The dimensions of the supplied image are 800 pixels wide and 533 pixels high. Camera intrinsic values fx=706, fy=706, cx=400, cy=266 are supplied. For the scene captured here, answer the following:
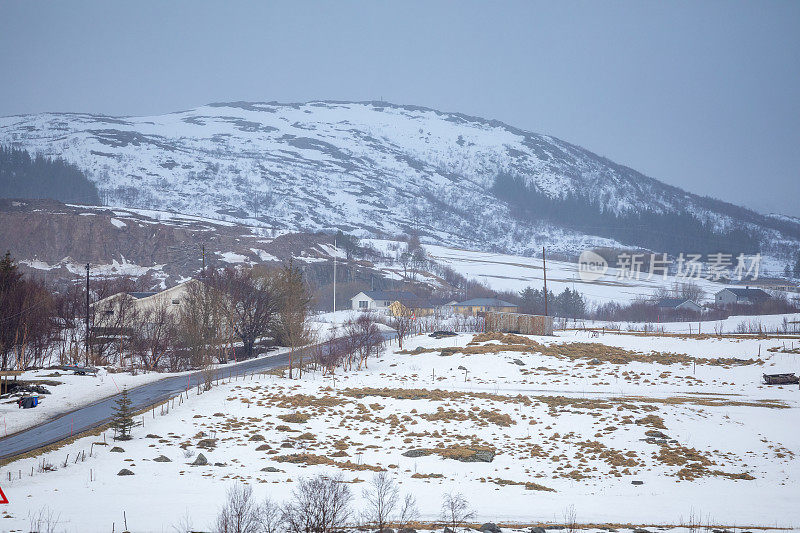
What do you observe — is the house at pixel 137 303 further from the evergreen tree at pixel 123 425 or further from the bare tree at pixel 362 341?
the evergreen tree at pixel 123 425

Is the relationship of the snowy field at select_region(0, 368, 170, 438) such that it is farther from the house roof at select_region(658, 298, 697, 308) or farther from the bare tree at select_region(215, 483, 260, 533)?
the house roof at select_region(658, 298, 697, 308)

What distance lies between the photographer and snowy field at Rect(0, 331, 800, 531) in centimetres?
2384

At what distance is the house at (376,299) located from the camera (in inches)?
4621

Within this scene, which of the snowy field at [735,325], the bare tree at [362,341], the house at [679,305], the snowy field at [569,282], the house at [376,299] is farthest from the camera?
the snowy field at [569,282]

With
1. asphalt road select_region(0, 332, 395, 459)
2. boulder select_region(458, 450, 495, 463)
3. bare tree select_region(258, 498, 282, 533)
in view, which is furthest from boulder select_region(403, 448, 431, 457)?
asphalt road select_region(0, 332, 395, 459)

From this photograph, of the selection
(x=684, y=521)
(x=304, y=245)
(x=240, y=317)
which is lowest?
(x=684, y=521)

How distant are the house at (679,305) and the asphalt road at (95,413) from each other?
83462mm

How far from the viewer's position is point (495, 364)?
57.4 m

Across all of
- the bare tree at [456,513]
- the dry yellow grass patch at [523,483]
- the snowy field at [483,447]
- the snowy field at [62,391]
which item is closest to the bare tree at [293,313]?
the snowy field at [483,447]

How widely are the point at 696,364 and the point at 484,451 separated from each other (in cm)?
3122

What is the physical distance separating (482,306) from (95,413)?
81233mm

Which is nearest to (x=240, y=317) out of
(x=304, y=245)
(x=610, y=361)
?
(x=610, y=361)

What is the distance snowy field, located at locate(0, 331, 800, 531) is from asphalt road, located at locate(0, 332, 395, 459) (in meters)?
2.37

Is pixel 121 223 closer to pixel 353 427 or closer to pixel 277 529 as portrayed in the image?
pixel 353 427
